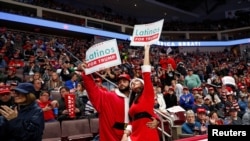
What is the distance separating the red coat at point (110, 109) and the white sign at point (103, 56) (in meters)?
0.61

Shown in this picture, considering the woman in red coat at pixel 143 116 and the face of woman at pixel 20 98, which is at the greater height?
the face of woman at pixel 20 98

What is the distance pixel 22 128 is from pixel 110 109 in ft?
3.35

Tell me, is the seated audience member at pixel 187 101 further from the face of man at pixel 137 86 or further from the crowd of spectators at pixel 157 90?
the face of man at pixel 137 86

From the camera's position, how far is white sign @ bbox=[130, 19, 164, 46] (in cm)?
409

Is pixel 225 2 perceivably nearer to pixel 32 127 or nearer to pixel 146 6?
pixel 146 6

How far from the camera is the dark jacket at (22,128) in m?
2.68

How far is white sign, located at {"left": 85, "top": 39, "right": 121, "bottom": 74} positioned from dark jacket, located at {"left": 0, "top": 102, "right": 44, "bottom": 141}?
1379 mm

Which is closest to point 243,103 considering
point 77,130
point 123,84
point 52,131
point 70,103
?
point 77,130

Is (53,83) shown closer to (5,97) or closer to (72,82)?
(72,82)

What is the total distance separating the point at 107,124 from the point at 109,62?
103 centimetres

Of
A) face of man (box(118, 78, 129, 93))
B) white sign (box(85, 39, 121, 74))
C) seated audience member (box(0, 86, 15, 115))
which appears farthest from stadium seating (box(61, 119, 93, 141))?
face of man (box(118, 78, 129, 93))

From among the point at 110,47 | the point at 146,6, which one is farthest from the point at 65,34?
the point at 110,47

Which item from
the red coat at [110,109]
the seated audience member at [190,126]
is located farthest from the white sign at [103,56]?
the seated audience member at [190,126]

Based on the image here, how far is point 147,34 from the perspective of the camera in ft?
14.0
